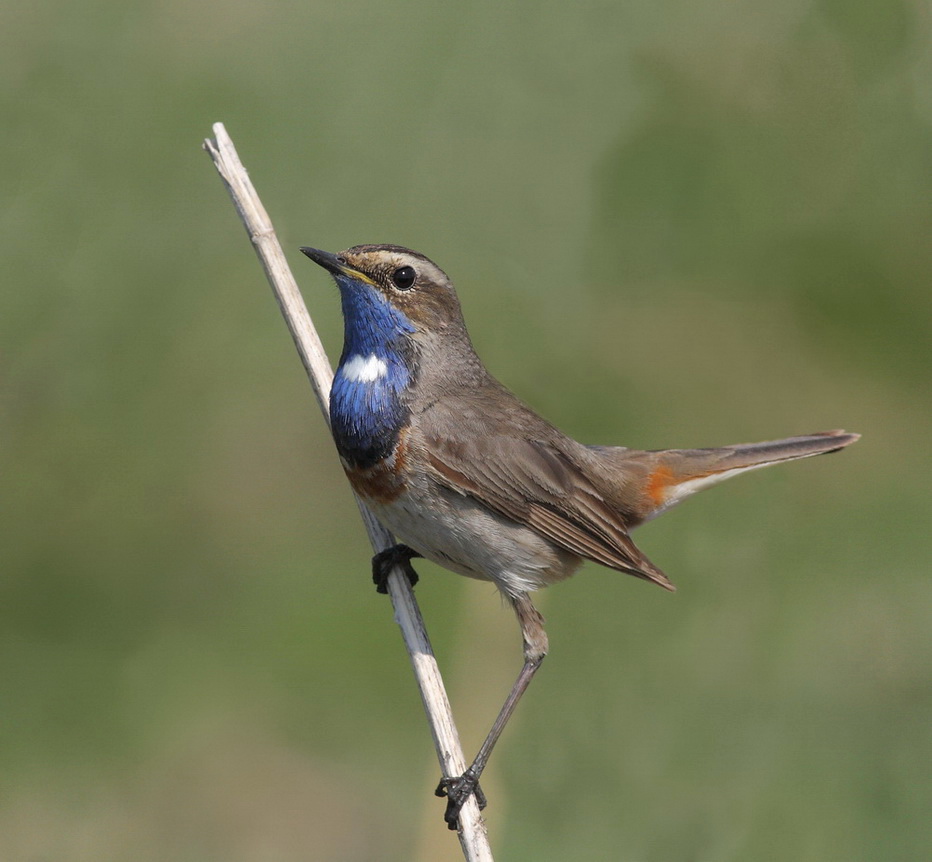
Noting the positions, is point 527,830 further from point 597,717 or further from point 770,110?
point 770,110

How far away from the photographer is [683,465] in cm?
673

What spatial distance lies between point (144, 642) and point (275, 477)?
55.7 inches

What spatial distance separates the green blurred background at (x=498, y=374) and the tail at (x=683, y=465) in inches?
37.1

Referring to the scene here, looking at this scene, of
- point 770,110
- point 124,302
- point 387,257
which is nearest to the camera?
point 387,257

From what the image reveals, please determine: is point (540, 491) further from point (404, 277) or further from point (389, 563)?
point (404, 277)

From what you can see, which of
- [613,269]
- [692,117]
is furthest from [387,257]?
[692,117]

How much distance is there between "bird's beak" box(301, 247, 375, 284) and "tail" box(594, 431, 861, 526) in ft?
5.20

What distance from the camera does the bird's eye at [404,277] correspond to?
585cm

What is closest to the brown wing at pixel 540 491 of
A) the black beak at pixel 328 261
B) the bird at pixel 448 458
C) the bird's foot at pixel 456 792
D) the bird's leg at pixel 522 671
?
the bird at pixel 448 458

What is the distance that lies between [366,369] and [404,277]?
1.36 feet

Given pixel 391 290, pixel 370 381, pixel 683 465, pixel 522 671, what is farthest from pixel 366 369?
pixel 683 465

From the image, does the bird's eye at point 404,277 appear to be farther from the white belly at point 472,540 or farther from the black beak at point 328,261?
the white belly at point 472,540

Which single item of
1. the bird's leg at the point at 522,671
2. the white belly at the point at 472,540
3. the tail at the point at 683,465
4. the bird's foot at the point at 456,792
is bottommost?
the bird's foot at the point at 456,792

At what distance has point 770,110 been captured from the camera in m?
10.1
